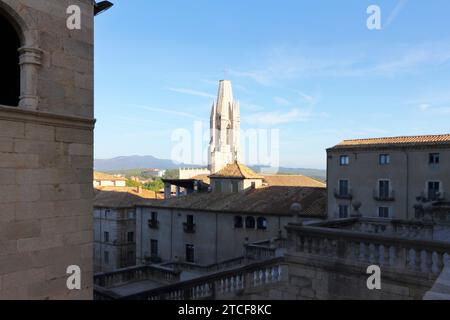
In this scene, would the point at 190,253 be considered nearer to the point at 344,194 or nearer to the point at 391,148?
the point at 344,194

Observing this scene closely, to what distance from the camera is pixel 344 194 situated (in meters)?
31.5

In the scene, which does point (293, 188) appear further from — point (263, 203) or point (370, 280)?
point (370, 280)

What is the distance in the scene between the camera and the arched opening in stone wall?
5824 millimetres

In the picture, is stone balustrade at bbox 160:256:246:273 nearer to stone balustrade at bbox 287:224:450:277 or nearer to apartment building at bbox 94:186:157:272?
stone balustrade at bbox 287:224:450:277

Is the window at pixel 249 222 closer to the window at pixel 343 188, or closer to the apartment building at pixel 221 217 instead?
the apartment building at pixel 221 217

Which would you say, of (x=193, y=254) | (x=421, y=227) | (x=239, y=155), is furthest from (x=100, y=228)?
(x=239, y=155)

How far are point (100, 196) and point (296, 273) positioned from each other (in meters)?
42.5

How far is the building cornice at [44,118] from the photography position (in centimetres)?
516

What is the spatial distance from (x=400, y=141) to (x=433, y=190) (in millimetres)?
4757

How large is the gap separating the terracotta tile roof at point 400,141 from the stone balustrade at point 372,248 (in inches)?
952

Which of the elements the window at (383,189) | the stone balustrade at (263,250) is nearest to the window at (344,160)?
the window at (383,189)

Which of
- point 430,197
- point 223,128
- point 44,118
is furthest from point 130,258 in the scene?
point 223,128

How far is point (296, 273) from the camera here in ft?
27.6

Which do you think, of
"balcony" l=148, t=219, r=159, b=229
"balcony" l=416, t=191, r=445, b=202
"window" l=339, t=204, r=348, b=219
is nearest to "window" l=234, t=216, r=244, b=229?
"window" l=339, t=204, r=348, b=219
